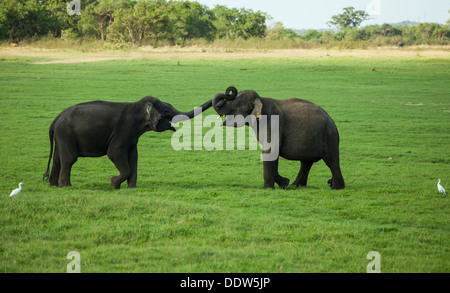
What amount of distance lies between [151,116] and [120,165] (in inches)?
34.2

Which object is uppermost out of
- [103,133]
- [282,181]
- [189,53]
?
[103,133]

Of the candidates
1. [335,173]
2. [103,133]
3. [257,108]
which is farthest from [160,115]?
[335,173]

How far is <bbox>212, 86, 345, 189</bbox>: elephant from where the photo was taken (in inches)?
364

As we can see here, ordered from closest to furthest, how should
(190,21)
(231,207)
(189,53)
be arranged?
(231,207), (189,53), (190,21)

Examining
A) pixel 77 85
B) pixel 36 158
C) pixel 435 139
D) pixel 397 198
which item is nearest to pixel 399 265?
pixel 397 198

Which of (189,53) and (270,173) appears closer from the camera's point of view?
(270,173)

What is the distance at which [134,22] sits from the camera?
48.0 meters

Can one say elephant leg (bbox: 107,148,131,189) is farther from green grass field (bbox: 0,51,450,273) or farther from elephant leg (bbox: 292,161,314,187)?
elephant leg (bbox: 292,161,314,187)

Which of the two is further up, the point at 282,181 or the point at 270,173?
the point at 270,173

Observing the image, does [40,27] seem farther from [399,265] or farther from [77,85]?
[399,265]

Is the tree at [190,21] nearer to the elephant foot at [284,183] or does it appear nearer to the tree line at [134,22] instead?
the tree line at [134,22]

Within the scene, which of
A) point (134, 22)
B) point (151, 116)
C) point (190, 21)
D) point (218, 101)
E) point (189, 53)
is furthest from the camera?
point (190, 21)

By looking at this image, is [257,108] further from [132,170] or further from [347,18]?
[347,18]

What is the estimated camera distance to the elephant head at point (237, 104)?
30.9 ft
